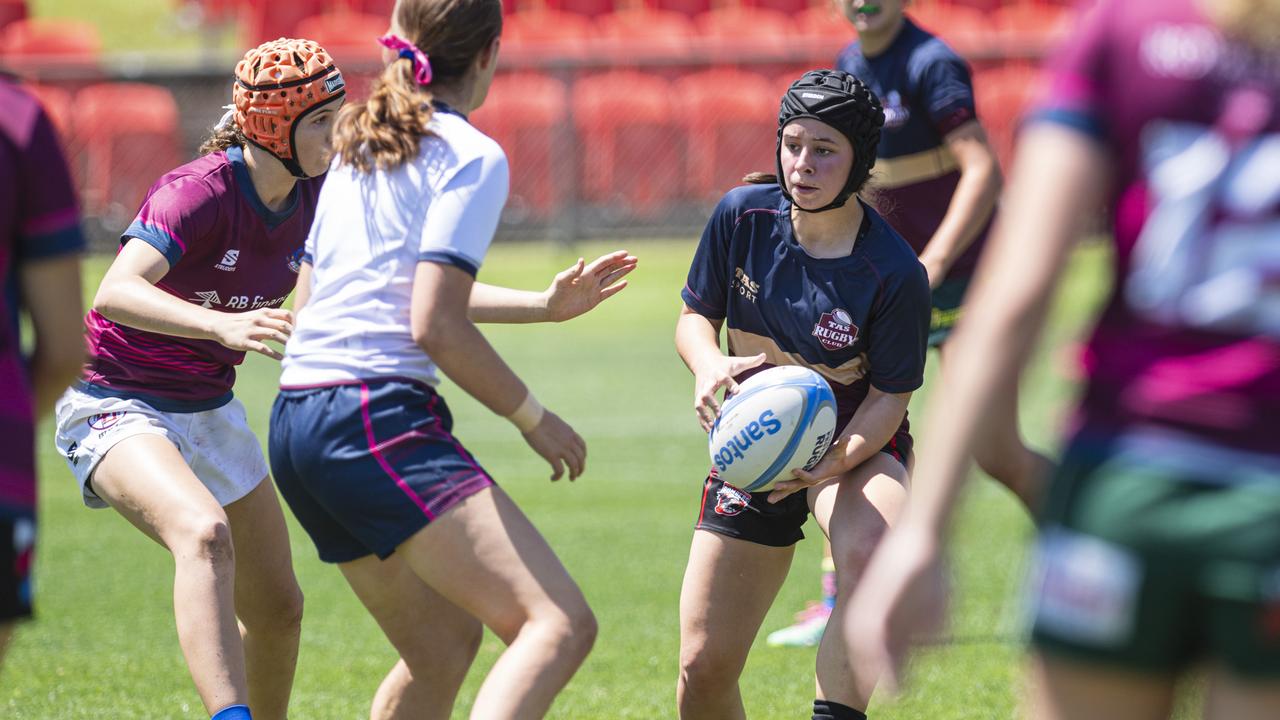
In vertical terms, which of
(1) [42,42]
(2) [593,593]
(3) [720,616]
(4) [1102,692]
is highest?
(4) [1102,692]

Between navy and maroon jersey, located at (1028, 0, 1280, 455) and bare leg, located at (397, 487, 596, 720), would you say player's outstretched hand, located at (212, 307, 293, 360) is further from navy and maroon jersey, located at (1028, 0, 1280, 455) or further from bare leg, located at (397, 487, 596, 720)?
navy and maroon jersey, located at (1028, 0, 1280, 455)

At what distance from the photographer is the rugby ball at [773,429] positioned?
441 centimetres

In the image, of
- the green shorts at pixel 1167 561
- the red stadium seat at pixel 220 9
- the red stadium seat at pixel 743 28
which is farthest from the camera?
the red stadium seat at pixel 220 9

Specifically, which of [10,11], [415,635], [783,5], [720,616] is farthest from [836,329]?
[10,11]

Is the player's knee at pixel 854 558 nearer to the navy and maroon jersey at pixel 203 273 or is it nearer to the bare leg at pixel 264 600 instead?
the bare leg at pixel 264 600

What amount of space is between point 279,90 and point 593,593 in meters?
3.54

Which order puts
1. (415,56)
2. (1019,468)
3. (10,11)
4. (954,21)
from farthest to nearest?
(954,21) < (10,11) < (1019,468) < (415,56)

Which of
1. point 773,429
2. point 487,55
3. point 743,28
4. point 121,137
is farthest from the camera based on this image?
point 743,28

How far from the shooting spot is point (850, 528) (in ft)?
14.7

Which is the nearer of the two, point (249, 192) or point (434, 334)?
point (434, 334)

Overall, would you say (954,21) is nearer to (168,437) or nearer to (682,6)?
(682,6)

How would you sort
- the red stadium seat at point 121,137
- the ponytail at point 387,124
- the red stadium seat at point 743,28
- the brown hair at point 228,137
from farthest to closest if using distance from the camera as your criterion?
the red stadium seat at point 743,28
the red stadium seat at point 121,137
the brown hair at point 228,137
the ponytail at point 387,124

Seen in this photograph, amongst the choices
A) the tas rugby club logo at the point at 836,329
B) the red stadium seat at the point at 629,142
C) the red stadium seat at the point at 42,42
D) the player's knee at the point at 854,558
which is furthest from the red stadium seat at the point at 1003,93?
the player's knee at the point at 854,558

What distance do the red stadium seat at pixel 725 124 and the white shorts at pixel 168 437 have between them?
16024mm
